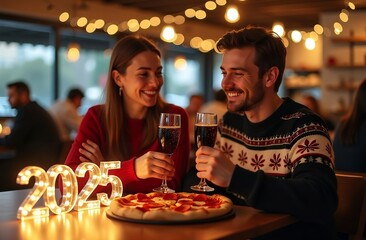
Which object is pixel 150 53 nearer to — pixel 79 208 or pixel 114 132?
pixel 114 132

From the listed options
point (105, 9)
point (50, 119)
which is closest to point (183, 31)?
point (105, 9)

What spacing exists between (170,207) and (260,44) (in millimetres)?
845

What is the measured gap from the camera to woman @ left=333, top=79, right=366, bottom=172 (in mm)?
3675

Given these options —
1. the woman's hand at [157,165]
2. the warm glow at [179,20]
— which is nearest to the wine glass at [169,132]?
the woman's hand at [157,165]

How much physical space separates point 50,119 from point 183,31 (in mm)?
5300

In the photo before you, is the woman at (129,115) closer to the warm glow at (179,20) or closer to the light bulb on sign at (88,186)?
the light bulb on sign at (88,186)

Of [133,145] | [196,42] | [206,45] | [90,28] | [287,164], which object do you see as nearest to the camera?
[287,164]

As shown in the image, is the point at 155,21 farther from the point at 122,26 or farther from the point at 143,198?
the point at 143,198

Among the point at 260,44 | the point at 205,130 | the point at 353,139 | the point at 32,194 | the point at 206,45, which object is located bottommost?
the point at 32,194

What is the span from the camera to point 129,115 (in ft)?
8.71

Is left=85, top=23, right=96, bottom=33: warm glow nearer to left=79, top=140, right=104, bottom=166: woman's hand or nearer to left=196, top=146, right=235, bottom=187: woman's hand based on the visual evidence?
left=79, top=140, right=104, bottom=166: woman's hand

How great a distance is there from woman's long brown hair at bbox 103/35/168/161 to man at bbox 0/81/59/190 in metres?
3.11

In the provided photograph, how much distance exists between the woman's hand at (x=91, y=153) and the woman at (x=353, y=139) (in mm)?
2027

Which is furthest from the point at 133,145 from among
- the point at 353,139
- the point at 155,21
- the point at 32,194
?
the point at 155,21
